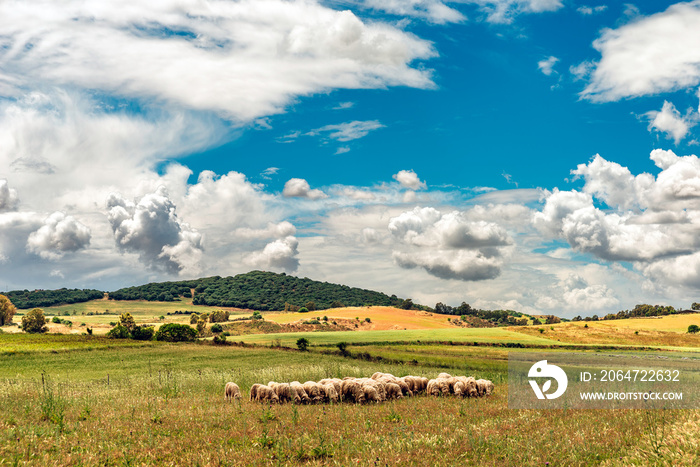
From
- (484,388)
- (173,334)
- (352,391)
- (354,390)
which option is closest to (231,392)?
(352,391)

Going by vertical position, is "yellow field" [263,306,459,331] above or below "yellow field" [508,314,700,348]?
below

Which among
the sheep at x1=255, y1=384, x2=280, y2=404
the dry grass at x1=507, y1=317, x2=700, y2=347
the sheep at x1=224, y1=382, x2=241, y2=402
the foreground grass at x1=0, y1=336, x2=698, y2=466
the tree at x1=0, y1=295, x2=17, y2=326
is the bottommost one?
the tree at x1=0, y1=295, x2=17, y2=326

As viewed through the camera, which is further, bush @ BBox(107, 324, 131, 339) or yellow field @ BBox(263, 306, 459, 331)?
→ yellow field @ BBox(263, 306, 459, 331)

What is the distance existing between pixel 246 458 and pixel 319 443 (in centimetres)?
246

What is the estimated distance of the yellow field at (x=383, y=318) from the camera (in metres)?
162

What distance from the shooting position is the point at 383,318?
17525 cm

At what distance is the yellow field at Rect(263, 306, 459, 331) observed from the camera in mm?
162500

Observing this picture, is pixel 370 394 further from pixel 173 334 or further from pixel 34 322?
pixel 34 322

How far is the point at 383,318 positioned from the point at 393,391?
150 meters

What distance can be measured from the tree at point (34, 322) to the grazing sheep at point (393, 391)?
134760mm

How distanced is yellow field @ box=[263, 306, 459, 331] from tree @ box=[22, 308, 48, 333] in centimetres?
7329

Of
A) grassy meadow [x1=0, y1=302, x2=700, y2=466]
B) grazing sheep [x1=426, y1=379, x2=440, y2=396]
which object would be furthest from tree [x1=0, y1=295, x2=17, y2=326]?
grazing sheep [x1=426, y1=379, x2=440, y2=396]

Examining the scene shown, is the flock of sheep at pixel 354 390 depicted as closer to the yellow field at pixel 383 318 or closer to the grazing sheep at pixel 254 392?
the grazing sheep at pixel 254 392

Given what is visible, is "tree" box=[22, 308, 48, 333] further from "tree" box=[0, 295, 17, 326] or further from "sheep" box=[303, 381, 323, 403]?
"sheep" box=[303, 381, 323, 403]
